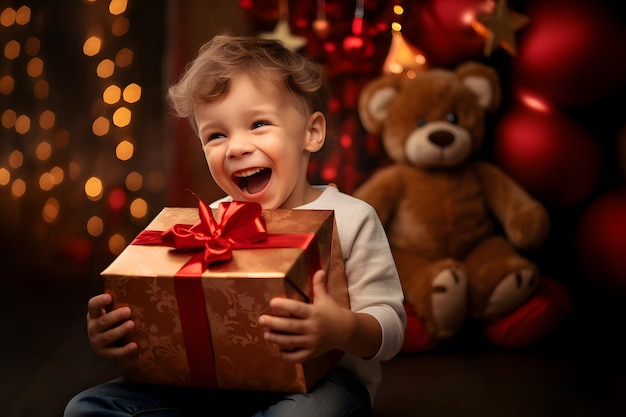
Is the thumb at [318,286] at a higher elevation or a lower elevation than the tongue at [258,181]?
lower

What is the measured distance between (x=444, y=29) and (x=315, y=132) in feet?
2.41

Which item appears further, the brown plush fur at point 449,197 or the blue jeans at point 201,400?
the brown plush fur at point 449,197

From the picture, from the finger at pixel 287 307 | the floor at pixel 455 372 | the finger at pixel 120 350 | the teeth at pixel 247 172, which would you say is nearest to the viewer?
the finger at pixel 287 307

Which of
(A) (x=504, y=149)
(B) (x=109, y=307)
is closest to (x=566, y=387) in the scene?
(A) (x=504, y=149)

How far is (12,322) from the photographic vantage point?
69.1 inches

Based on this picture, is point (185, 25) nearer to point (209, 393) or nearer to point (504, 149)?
point (504, 149)

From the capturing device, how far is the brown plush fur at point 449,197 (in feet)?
4.97

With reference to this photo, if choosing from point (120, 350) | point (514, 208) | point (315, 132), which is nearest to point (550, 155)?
point (514, 208)

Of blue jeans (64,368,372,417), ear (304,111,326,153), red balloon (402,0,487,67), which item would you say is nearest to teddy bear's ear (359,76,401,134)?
red balloon (402,0,487,67)

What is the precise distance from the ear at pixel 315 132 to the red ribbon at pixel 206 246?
0.19 metres

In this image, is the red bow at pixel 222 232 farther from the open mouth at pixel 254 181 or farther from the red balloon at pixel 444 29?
the red balloon at pixel 444 29

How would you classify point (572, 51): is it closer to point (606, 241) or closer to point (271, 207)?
point (606, 241)

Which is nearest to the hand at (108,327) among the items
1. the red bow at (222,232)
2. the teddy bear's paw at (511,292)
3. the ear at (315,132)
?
the red bow at (222,232)

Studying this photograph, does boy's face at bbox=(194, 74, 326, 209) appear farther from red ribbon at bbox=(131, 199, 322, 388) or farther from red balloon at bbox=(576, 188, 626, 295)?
red balloon at bbox=(576, 188, 626, 295)
